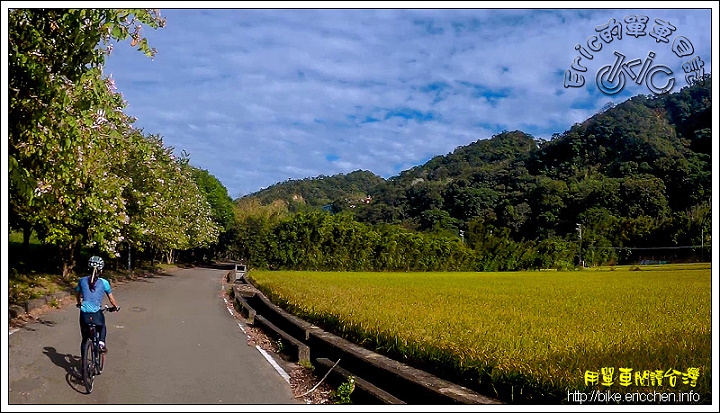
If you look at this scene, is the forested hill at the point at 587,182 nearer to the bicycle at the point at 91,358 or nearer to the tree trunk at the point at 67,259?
the bicycle at the point at 91,358

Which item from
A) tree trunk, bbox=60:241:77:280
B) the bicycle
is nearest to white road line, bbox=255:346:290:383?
the bicycle

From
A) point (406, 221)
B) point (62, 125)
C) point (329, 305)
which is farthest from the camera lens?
point (406, 221)

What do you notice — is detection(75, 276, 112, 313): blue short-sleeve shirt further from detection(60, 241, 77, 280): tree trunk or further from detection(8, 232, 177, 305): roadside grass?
detection(60, 241, 77, 280): tree trunk

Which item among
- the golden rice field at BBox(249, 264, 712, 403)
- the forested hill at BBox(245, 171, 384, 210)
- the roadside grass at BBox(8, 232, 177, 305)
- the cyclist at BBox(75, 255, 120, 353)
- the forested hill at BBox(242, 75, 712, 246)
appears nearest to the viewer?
the golden rice field at BBox(249, 264, 712, 403)

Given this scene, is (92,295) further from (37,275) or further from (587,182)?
(587,182)

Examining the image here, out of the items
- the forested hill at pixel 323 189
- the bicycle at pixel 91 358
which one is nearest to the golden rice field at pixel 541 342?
the bicycle at pixel 91 358

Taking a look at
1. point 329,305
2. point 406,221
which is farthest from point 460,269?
point 329,305

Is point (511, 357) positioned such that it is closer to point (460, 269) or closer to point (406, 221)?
point (460, 269)
